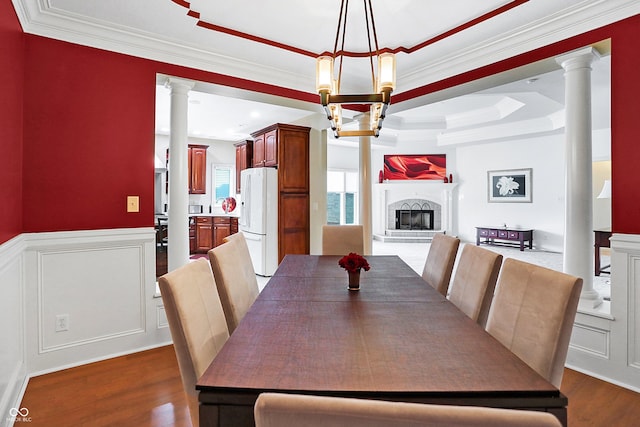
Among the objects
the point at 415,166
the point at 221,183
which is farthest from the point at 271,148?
the point at 415,166

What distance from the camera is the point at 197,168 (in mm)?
8070

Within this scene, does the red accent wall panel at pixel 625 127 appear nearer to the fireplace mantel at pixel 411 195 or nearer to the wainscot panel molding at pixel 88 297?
the wainscot panel molding at pixel 88 297

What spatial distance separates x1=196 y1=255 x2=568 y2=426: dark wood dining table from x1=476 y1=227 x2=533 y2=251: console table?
23.7 feet

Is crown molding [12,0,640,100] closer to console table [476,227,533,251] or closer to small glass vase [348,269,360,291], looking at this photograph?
small glass vase [348,269,360,291]

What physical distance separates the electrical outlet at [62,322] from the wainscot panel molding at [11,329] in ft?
0.77

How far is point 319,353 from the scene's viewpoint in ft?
3.69

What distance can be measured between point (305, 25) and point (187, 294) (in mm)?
2451

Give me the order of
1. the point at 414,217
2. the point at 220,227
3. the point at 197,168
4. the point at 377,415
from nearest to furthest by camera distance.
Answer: the point at 377,415
the point at 220,227
the point at 197,168
the point at 414,217

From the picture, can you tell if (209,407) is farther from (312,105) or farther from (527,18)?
(312,105)

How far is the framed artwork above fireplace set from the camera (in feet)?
31.7

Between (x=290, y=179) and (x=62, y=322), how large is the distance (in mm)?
3534

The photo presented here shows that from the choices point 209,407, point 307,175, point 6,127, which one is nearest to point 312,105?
point 307,175

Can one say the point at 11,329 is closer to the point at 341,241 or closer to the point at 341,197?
the point at 341,241

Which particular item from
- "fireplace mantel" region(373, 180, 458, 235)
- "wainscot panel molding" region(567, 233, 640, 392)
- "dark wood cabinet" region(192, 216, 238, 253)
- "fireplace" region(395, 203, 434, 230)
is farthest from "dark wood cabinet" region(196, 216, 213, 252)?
"wainscot panel molding" region(567, 233, 640, 392)
